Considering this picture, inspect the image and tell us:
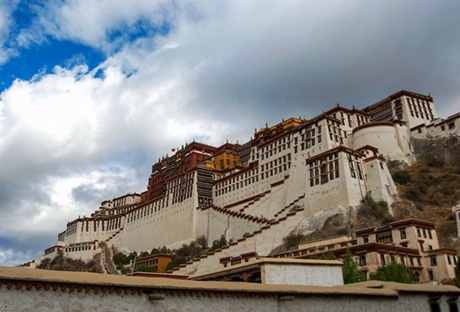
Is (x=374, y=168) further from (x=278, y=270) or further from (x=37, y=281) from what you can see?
(x=37, y=281)

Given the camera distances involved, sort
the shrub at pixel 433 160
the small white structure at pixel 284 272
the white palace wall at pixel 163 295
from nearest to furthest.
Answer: the white palace wall at pixel 163 295
the small white structure at pixel 284 272
the shrub at pixel 433 160

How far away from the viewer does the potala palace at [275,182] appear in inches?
1882

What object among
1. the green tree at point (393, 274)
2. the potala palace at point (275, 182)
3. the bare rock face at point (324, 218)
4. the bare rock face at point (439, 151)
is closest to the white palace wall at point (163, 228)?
the potala palace at point (275, 182)

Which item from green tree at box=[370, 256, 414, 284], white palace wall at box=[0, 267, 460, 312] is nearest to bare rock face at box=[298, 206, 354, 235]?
green tree at box=[370, 256, 414, 284]

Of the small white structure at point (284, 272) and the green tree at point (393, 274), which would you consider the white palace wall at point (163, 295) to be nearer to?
the small white structure at point (284, 272)

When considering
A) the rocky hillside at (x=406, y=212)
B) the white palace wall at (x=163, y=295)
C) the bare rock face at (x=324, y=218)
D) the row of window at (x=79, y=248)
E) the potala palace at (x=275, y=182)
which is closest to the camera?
the white palace wall at (x=163, y=295)

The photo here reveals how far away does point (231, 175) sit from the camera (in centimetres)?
6956

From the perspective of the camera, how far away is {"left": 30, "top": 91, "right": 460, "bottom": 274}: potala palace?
4781 centimetres

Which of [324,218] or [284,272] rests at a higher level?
[324,218]

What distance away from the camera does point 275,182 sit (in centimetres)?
5994

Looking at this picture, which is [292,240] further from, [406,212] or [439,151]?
[439,151]

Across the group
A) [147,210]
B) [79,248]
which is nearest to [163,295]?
[147,210]

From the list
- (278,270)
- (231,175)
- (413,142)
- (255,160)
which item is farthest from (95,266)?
(278,270)

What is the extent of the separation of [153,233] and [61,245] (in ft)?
93.6
